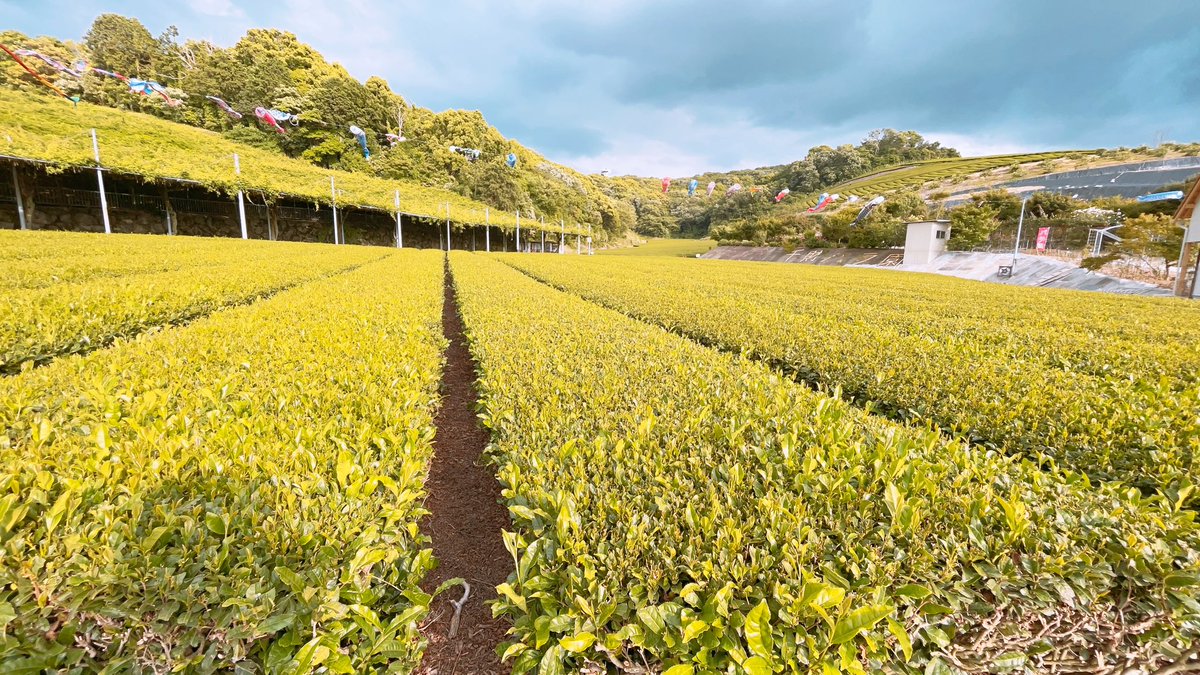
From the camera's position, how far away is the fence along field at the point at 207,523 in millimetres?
1174

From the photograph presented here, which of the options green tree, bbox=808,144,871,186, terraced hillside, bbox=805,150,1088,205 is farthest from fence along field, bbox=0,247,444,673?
green tree, bbox=808,144,871,186

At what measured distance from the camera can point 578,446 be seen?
7.57 feet

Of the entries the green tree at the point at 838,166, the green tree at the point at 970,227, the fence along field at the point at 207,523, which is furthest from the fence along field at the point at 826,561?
the green tree at the point at 838,166

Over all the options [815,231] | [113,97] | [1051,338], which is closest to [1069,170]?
[815,231]

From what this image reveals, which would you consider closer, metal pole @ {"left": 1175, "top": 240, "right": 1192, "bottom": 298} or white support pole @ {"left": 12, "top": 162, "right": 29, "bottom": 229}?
white support pole @ {"left": 12, "top": 162, "right": 29, "bottom": 229}

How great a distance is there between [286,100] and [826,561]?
53521 millimetres

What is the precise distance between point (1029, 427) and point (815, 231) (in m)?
51.9

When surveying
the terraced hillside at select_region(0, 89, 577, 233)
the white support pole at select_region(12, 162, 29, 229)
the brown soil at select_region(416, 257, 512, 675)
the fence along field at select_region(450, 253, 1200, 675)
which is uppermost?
the terraced hillside at select_region(0, 89, 577, 233)

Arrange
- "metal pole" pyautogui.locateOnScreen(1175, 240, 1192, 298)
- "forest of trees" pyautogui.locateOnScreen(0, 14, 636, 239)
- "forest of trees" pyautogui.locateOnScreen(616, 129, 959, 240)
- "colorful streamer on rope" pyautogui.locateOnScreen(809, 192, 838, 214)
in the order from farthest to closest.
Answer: "forest of trees" pyautogui.locateOnScreen(616, 129, 959, 240) → "colorful streamer on rope" pyautogui.locateOnScreen(809, 192, 838, 214) → "forest of trees" pyautogui.locateOnScreen(0, 14, 636, 239) → "metal pole" pyautogui.locateOnScreen(1175, 240, 1192, 298)

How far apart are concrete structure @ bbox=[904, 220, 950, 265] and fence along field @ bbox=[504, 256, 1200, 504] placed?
97.9 feet

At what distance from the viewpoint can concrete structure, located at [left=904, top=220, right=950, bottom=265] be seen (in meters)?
34.9

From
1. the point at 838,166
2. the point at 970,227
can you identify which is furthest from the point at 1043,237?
the point at 838,166

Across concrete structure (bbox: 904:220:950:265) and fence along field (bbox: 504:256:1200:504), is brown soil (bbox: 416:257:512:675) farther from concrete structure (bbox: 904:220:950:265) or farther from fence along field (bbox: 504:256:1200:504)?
concrete structure (bbox: 904:220:950:265)

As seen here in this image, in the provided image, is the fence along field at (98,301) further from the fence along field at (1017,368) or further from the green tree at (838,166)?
the green tree at (838,166)
